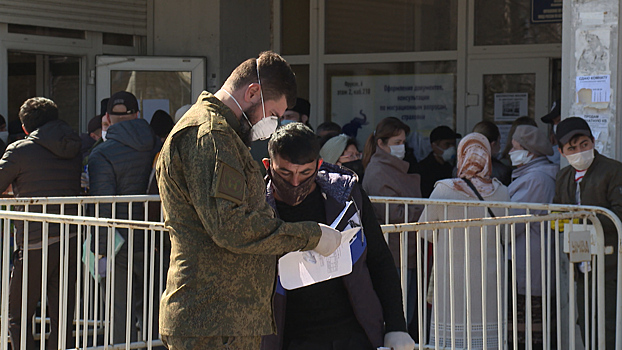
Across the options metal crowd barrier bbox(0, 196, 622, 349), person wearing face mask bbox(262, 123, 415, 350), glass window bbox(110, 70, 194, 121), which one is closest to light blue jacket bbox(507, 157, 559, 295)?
metal crowd barrier bbox(0, 196, 622, 349)

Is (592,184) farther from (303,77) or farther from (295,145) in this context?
(303,77)

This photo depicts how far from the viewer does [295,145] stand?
306 centimetres

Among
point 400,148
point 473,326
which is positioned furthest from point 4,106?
point 473,326

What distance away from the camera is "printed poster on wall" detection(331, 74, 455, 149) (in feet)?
31.5

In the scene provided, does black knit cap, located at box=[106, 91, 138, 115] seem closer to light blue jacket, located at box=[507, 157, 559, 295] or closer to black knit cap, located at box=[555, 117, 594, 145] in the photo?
light blue jacket, located at box=[507, 157, 559, 295]

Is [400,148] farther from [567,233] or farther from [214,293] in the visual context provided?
[214,293]

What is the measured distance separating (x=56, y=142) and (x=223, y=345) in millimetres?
3643

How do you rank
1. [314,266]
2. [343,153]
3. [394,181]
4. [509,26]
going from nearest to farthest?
[314,266]
[394,181]
[343,153]
[509,26]

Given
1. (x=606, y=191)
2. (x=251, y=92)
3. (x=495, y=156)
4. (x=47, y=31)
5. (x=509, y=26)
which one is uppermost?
(x=509, y=26)

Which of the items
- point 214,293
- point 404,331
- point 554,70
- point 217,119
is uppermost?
point 554,70

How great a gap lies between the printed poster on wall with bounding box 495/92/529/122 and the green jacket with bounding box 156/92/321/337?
6.96 metres

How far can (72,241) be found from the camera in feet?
19.3

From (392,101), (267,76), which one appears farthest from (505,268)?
(392,101)

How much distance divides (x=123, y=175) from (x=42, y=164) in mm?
577
